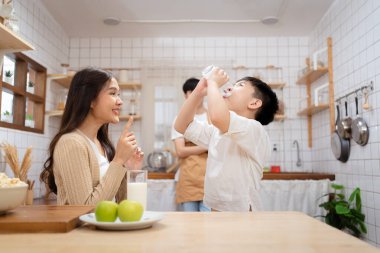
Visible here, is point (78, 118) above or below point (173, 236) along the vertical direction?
above

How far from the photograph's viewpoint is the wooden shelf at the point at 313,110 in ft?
12.0

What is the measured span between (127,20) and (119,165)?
112 inches

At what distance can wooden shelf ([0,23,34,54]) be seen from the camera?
7.18 feet

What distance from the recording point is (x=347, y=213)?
294cm

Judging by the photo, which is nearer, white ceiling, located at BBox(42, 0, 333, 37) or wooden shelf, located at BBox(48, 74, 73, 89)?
white ceiling, located at BBox(42, 0, 333, 37)

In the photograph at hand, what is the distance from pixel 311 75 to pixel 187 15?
145cm

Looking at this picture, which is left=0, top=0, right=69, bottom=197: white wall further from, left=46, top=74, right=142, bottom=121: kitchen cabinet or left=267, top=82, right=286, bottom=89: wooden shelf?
left=267, top=82, right=286, bottom=89: wooden shelf

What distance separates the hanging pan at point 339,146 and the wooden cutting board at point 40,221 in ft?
8.87

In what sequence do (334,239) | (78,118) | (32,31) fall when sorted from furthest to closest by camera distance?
(32,31), (78,118), (334,239)

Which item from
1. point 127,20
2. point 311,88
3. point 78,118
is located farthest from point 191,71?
point 78,118

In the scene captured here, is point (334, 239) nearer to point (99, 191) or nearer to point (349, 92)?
point (99, 191)

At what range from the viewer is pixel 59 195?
4.84 feet

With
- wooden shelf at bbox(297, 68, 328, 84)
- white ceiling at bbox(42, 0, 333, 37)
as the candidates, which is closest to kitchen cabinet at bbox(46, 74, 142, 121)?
white ceiling at bbox(42, 0, 333, 37)

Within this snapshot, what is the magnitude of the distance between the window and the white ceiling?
0.65 m
